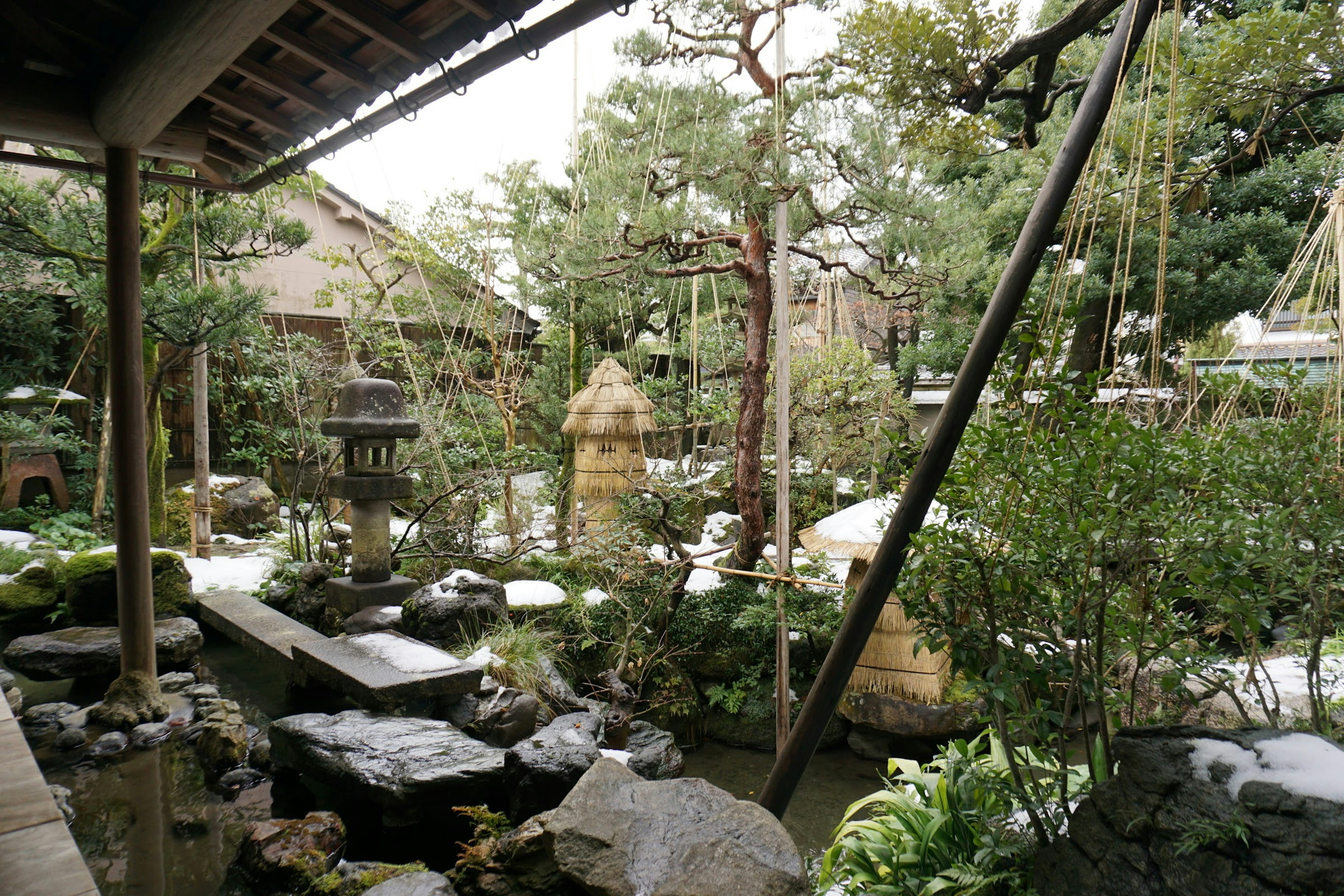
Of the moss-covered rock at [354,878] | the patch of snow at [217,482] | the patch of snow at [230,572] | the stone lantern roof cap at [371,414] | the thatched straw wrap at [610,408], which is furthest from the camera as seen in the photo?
the patch of snow at [217,482]

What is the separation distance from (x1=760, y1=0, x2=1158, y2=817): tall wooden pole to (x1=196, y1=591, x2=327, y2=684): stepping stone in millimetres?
3591

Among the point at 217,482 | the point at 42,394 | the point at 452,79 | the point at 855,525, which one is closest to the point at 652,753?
the point at 855,525

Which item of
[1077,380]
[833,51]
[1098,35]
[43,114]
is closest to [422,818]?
[1077,380]

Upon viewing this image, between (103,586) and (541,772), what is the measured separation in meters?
3.98

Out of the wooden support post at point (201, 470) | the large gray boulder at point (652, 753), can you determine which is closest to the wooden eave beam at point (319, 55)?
the large gray boulder at point (652, 753)

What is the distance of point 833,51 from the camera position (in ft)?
14.8

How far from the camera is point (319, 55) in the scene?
2.48 meters

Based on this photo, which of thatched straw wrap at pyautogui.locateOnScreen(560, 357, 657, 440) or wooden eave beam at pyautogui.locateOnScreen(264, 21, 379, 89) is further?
thatched straw wrap at pyautogui.locateOnScreen(560, 357, 657, 440)

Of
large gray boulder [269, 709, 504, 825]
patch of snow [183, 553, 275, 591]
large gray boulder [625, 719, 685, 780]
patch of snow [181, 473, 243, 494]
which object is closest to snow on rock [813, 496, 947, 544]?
large gray boulder [625, 719, 685, 780]

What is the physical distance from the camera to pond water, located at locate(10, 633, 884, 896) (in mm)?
2770

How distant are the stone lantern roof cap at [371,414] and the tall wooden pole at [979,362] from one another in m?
3.62

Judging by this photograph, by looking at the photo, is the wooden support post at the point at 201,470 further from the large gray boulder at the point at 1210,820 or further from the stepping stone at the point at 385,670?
the large gray boulder at the point at 1210,820

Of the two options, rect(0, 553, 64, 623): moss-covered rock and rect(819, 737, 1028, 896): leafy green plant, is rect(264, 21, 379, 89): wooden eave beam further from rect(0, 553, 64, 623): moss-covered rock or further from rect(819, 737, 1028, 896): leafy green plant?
rect(0, 553, 64, 623): moss-covered rock

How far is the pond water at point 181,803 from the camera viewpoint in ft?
9.09
